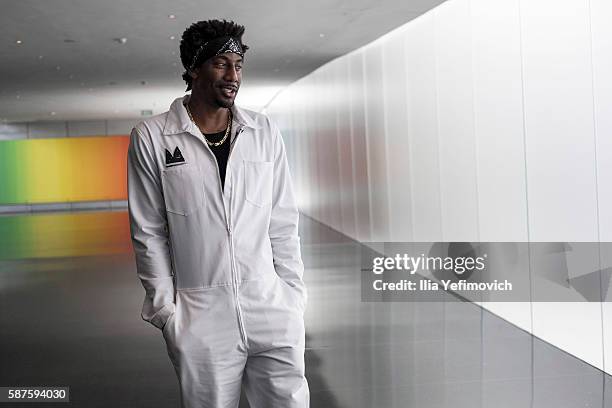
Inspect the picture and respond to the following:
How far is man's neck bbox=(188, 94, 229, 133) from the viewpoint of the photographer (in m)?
2.25

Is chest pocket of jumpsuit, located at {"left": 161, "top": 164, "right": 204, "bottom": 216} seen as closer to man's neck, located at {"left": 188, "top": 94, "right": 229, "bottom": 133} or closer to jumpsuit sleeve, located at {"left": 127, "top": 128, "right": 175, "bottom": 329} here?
jumpsuit sleeve, located at {"left": 127, "top": 128, "right": 175, "bottom": 329}

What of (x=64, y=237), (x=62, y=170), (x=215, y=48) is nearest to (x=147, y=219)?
(x=215, y=48)

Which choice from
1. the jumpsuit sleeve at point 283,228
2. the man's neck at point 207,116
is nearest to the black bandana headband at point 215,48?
the man's neck at point 207,116

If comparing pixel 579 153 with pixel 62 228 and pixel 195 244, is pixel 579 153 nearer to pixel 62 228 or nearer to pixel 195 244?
pixel 195 244

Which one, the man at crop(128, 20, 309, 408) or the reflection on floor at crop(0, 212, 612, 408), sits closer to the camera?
the man at crop(128, 20, 309, 408)

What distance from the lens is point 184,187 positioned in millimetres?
2154

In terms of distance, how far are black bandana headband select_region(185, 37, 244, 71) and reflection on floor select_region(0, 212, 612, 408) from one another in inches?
98.9

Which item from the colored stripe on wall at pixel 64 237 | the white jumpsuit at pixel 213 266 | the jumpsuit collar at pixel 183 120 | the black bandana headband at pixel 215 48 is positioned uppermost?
the black bandana headband at pixel 215 48

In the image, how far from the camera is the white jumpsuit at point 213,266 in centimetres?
210

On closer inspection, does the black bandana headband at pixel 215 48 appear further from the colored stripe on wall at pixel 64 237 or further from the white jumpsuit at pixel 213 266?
the colored stripe on wall at pixel 64 237

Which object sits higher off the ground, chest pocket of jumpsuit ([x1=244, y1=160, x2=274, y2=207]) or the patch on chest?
the patch on chest

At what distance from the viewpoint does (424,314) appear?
666 centimetres

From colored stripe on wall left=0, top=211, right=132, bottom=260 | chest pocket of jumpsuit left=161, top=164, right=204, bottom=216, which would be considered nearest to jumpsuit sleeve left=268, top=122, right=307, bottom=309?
chest pocket of jumpsuit left=161, top=164, right=204, bottom=216

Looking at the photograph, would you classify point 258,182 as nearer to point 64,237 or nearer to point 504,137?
point 504,137
